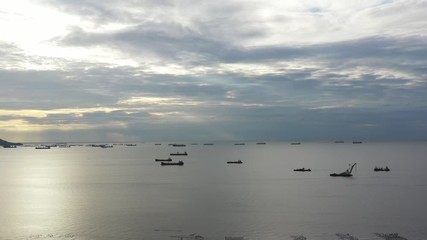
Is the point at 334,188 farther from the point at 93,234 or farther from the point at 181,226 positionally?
the point at 93,234

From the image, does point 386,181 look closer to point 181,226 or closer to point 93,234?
point 181,226

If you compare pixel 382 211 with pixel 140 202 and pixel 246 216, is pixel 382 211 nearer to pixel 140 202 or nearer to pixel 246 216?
pixel 246 216

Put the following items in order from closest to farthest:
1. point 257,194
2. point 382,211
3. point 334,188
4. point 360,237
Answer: point 360,237, point 382,211, point 257,194, point 334,188

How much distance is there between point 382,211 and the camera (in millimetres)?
80312

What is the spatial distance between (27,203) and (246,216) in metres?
48.8

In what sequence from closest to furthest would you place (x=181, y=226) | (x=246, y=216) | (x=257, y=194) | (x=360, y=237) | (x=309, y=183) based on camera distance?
1. (x=360, y=237)
2. (x=181, y=226)
3. (x=246, y=216)
4. (x=257, y=194)
5. (x=309, y=183)

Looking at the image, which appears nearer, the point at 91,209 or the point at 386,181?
the point at 91,209

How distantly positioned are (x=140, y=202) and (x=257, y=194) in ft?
92.1

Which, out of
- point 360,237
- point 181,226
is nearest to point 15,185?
point 181,226

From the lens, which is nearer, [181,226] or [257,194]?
[181,226]

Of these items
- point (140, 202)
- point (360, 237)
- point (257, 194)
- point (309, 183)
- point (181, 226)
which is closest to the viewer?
point (360, 237)

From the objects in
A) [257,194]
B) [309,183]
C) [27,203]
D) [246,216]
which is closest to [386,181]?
[309,183]

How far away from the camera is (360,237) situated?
59531 mm

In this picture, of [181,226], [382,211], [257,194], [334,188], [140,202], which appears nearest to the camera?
[181,226]
